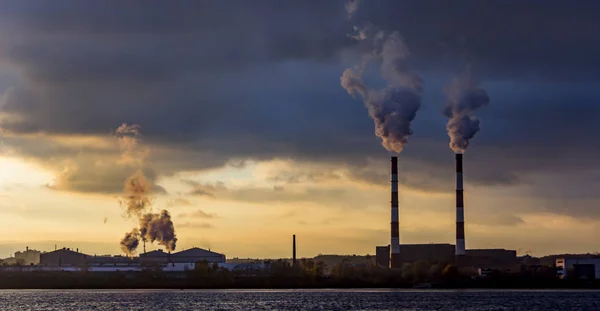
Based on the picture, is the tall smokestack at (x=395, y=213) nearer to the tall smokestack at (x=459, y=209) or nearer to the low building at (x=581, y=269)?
the tall smokestack at (x=459, y=209)

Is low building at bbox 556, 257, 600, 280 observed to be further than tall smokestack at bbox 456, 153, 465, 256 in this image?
Yes

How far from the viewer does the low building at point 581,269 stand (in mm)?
192725

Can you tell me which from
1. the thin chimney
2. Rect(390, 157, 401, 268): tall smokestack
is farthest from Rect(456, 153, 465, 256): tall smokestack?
Rect(390, 157, 401, 268): tall smokestack

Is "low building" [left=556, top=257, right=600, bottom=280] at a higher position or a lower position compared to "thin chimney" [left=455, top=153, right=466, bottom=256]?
lower

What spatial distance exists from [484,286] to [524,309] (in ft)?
230

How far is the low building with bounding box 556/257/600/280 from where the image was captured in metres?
193

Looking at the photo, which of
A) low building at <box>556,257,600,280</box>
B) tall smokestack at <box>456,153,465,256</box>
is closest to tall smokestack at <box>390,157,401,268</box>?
tall smokestack at <box>456,153,465,256</box>

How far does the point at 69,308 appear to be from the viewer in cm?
12288

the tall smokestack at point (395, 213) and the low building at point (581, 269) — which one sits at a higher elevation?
the tall smokestack at point (395, 213)

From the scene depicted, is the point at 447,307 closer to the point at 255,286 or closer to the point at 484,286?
the point at 484,286

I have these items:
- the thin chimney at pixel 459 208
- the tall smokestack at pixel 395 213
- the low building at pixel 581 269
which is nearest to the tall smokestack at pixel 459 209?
the thin chimney at pixel 459 208

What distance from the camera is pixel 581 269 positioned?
7653 inches

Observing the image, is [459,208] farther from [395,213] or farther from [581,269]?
[581,269]

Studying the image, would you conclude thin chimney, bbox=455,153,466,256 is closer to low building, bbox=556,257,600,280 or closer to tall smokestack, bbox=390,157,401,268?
tall smokestack, bbox=390,157,401,268
